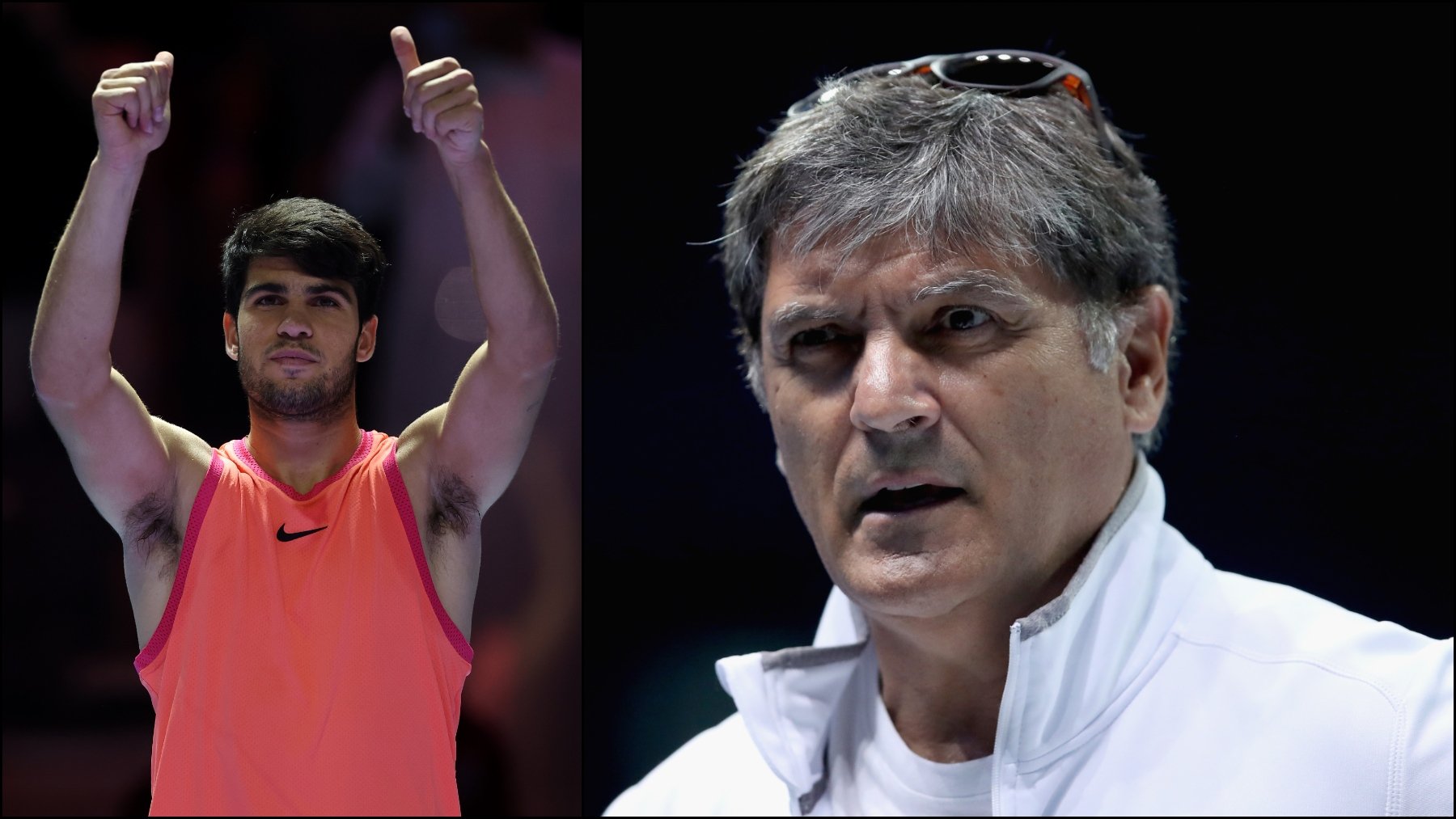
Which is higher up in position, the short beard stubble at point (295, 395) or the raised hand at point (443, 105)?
the raised hand at point (443, 105)

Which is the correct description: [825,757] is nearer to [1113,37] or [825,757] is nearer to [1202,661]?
[1202,661]

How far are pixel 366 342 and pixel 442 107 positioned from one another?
11.0 inches

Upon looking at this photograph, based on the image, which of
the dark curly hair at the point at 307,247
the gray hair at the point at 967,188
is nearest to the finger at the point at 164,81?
the dark curly hair at the point at 307,247

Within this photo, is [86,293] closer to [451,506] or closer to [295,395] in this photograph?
[295,395]

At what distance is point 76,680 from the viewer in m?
1.38

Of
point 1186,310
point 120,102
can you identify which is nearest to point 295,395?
point 120,102

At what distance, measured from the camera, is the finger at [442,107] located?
54.4 inches

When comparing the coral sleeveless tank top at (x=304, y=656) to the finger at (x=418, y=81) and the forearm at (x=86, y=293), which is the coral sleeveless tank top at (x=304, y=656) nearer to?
the forearm at (x=86, y=293)

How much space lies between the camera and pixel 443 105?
138cm

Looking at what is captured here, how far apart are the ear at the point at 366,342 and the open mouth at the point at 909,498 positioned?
698 millimetres

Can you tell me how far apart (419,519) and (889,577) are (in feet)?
2.08

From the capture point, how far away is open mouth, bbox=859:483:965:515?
1667mm

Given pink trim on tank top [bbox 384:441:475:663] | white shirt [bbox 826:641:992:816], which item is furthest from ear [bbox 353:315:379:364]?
white shirt [bbox 826:641:992:816]

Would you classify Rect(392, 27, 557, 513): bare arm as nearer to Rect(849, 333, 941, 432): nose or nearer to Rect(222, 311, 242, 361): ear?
Rect(222, 311, 242, 361): ear
